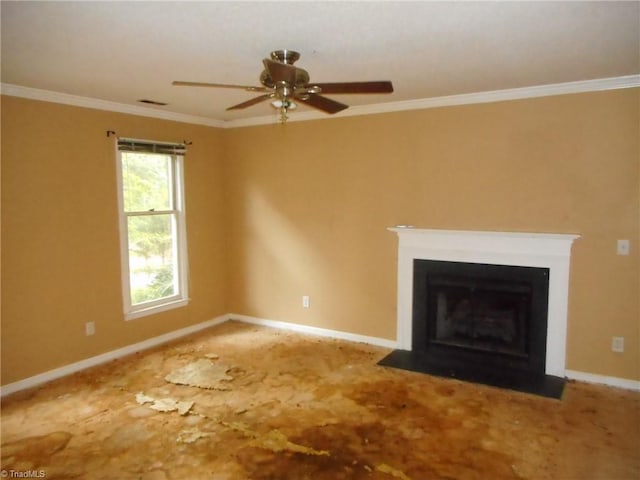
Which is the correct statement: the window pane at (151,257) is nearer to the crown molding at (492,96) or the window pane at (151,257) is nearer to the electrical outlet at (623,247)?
the crown molding at (492,96)

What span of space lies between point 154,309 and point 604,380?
4.09 meters

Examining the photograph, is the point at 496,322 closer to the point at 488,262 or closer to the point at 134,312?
the point at 488,262

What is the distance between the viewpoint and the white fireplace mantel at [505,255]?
369 cm

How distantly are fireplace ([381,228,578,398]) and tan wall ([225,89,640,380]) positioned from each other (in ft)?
0.38

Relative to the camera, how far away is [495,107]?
12.6 ft

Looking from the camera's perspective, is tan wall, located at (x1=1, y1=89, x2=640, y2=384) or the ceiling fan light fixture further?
tan wall, located at (x1=1, y1=89, x2=640, y2=384)

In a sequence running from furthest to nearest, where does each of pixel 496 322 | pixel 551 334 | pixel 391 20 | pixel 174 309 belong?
pixel 174 309 → pixel 496 322 → pixel 551 334 → pixel 391 20

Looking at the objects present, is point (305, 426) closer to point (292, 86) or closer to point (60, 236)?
point (292, 86)

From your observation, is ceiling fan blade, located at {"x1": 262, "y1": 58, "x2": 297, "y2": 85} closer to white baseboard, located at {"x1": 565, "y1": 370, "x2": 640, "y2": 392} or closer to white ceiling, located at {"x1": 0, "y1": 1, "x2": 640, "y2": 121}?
white ceiling, located at {"x1": 0, "y1": 1, "x2": 640, "y2": 121}

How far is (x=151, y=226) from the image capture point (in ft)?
15.4

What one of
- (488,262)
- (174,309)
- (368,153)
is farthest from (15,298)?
(488,262)

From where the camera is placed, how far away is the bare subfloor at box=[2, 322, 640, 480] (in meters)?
2.60

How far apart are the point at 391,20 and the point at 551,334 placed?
286 cm

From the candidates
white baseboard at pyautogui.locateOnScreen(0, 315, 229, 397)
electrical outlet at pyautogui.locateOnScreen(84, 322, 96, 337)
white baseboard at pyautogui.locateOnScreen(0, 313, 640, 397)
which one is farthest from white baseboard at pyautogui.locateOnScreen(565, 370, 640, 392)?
electrical outlet at pyautogui.locateOnScreen(84, 322, 96, 337)
